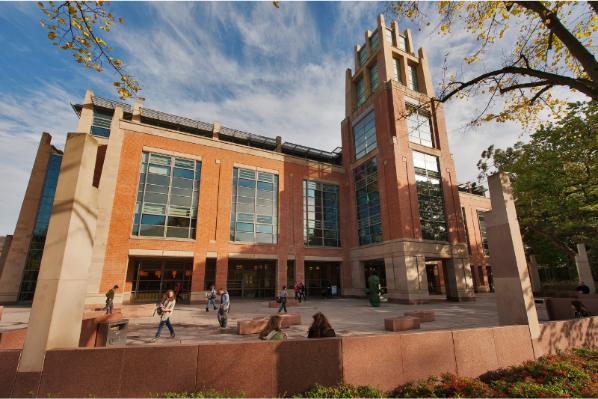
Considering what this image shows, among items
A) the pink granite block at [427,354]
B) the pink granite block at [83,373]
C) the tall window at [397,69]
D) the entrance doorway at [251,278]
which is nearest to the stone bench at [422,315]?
the pink granite block at [427,354]

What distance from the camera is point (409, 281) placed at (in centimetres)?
2211

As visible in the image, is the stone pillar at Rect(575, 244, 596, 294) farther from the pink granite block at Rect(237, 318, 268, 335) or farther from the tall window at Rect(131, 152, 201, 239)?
the tall window at Rect(131, 152, 201, 239)

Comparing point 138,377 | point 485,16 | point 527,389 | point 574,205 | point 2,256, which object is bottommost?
point 527,389

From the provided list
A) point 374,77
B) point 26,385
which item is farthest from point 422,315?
point 374,77

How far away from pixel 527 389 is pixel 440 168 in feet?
82.8

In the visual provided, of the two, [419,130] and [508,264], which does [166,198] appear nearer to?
[508,264]

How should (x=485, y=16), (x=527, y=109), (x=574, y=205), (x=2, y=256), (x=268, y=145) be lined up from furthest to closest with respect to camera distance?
(x=268, y=145), (x=2, y=256), (x=574, y=205), (x=527, y=109), (x=485, y=16)

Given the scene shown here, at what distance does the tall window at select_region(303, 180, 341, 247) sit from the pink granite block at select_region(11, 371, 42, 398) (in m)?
24.2

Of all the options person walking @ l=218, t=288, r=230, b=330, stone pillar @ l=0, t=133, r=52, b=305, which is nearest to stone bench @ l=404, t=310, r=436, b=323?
person walking @ l=218, t=288, r=230, b=330

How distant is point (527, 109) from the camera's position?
10.7 m

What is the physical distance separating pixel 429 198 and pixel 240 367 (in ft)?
82.5

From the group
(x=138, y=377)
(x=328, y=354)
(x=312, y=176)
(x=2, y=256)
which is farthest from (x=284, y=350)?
(x=2, y=256)

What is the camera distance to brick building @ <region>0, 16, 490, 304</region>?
22328 millimetres

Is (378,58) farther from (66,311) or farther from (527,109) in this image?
(66,311)
